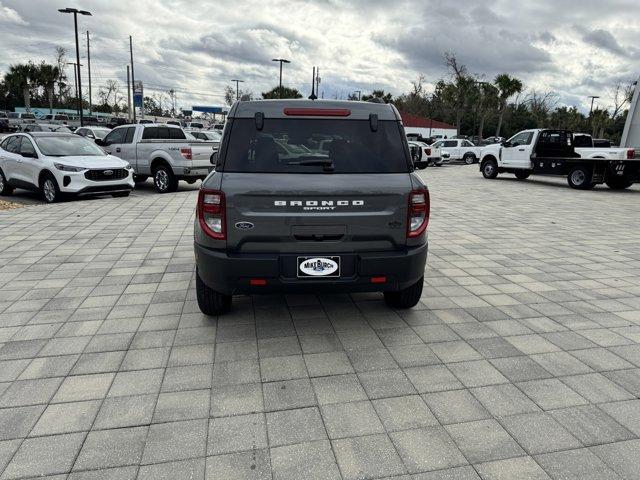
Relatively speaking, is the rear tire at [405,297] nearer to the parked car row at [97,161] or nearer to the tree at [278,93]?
the parked car row at [97,161]

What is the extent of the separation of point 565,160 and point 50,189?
16.7m

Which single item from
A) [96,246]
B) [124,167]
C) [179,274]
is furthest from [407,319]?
[124,167]

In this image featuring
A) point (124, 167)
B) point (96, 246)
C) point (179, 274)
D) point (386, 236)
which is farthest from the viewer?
A: point (124, 167)

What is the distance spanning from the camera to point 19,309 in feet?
15.0

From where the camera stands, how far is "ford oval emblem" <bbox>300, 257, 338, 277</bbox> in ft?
11.9

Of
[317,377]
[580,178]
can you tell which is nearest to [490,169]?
[580,178]

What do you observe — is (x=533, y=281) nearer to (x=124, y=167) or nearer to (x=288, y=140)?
(x=288, y=140)

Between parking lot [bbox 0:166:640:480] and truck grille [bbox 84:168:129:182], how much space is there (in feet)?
17.1

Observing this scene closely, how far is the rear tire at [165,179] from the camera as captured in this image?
13523 millimetres

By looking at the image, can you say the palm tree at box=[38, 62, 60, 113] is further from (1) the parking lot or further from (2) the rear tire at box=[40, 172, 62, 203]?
(1) the parking lot

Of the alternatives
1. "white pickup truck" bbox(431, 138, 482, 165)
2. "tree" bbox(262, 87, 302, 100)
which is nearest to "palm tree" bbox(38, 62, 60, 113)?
"tree" bbox(262, 87, 302, 100)

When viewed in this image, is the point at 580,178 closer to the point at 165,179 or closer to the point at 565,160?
the point at 565,160

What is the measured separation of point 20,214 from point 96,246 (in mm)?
3694

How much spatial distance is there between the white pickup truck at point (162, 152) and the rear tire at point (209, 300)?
31.0 ft
